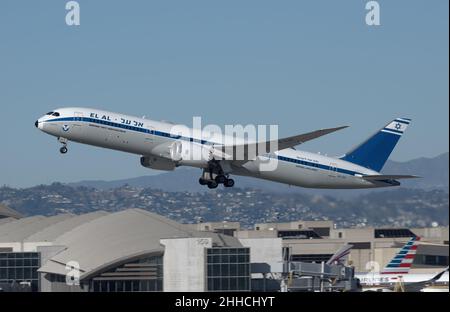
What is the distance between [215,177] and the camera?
6438 centimetres

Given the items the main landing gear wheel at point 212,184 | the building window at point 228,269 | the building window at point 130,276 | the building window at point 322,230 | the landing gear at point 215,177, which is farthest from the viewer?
the building window at point 322,230

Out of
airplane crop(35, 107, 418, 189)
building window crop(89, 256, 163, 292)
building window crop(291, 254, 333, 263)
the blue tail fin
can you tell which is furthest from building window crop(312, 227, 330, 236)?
airplane crop(35, 107, 418, 189)

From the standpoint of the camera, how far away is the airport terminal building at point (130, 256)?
7494 cm

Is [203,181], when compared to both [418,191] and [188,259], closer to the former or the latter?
[188,259]

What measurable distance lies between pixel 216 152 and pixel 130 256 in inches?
947

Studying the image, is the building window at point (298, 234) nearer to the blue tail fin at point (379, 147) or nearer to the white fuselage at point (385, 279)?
the white fuselage at point (385, 279)

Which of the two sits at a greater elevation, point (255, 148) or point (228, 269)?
point (255, 148)

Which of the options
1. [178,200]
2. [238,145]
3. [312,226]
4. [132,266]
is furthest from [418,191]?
[312,226]

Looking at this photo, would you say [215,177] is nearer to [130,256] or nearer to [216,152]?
[216,152]

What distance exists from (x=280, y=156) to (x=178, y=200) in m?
39.2

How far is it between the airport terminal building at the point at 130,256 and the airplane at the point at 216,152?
476 inches

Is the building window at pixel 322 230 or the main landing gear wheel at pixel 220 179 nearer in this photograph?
the main landing gear wheel at pixel 220 179

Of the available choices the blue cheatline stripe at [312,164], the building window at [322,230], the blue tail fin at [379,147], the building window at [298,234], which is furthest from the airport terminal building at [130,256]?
the building window at [322,230]

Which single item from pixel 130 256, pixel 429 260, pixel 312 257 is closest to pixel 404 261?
Result: pixel 130 256
